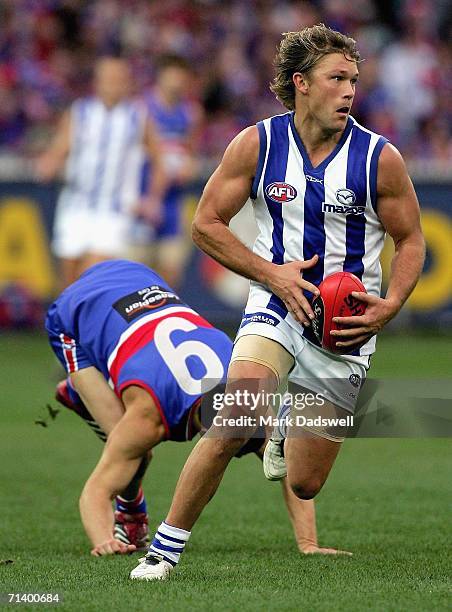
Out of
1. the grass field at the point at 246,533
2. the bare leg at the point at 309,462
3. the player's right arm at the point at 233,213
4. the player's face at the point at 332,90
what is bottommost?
the grass field at the point at 246,533

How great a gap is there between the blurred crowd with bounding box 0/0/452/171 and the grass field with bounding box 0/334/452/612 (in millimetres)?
6334

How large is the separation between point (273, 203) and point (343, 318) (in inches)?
22.5

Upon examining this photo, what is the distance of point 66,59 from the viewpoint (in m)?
16.0

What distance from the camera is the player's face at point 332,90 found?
203 inches

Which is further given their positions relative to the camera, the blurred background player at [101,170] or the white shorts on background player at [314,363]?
the blurred background player at [101,170]

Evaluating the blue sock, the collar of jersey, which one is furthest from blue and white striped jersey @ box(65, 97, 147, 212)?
the collar of jersey

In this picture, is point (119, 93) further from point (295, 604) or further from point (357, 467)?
point (295, 604)

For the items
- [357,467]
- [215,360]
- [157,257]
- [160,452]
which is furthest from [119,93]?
[215,360]

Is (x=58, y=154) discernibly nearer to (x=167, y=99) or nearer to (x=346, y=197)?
(x=167, y=99)

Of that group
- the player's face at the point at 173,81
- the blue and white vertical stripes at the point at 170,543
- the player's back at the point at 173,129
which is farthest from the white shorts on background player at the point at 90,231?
the blue and white vertical stripes at the point at 170,543

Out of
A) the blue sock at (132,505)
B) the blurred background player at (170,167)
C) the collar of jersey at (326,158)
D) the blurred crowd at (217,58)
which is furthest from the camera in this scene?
the blurred crowd at (217,58)

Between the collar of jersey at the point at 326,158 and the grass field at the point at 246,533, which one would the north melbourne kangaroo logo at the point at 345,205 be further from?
the grass field at the point at 246,533

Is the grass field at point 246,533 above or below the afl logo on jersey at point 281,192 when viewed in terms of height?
below

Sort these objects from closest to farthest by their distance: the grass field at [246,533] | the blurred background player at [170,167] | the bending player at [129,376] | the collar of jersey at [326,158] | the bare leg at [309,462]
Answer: the grass field at [246,533]
the collar of jersey at [326,158]
the bare leg at [309,462]
the bending player at [129,376]
the blurred background player at [170,167]
